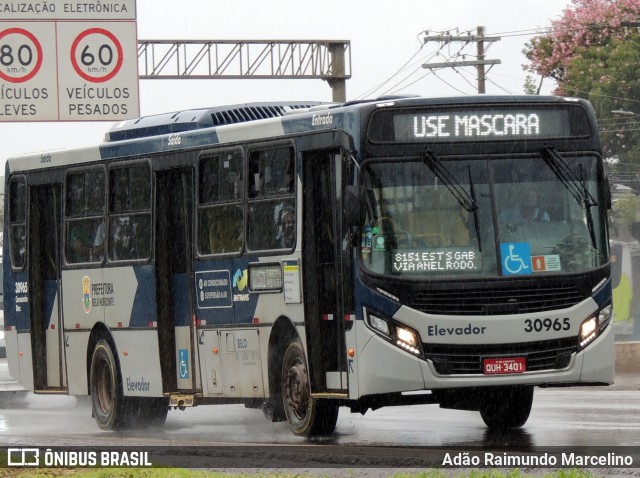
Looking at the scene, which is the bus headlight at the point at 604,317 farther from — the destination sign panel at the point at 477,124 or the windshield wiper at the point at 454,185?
the destination sign panel at the point at 477,124

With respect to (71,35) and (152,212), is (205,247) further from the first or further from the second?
(71,35)

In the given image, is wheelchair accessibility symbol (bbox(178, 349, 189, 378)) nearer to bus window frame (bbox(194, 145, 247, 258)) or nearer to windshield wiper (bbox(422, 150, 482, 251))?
bus window frame (bbox(194, 145, 247, 258))

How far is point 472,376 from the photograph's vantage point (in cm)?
1469

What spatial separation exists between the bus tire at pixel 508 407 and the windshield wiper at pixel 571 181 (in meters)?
1.92

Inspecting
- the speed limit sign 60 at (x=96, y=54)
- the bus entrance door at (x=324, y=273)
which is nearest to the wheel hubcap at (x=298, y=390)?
the bus entrance door at (x=324, y=273)

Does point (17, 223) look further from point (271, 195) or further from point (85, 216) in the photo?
point (271, 195)

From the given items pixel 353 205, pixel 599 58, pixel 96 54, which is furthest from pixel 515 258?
pixel 599 58

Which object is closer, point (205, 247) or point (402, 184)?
point (402, 184)

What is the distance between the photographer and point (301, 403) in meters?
16.0

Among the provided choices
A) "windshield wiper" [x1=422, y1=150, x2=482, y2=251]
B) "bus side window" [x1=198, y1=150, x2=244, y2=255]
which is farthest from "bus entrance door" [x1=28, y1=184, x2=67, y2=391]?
"windshield wiper" [x1=422, y1=150, x2=482, y2=251]

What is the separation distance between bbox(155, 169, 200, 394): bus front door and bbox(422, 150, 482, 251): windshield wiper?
12.7ft

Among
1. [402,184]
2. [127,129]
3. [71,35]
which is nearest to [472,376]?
[402,184]

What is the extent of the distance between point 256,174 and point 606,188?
351 cm

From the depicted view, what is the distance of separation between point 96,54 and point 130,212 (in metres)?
9.79
